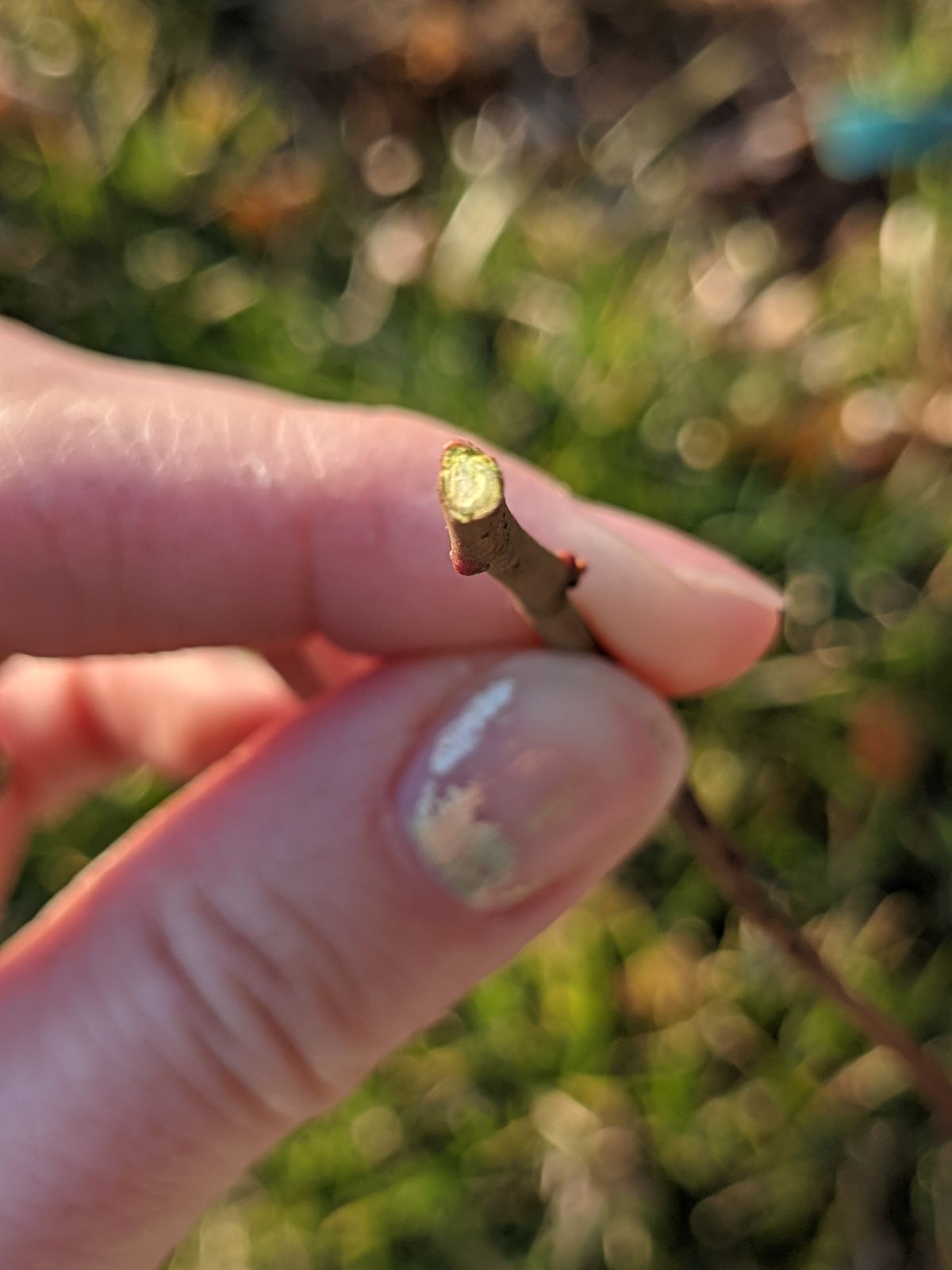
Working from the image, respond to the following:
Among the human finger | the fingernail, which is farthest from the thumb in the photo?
the human finger

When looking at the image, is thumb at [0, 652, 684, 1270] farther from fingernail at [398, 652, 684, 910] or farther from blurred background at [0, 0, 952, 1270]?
blurred background at [0, 0, 952, 1270]

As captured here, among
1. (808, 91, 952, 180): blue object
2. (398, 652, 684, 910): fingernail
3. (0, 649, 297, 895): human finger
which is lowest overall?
(0, 649, 297, 895): human finger

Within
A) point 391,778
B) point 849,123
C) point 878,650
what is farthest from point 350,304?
point 391,778

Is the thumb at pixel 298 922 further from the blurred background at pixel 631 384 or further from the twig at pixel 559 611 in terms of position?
the blurred background at pixel 631 384

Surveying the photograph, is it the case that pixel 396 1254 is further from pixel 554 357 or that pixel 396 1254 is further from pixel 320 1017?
pixel 554 357

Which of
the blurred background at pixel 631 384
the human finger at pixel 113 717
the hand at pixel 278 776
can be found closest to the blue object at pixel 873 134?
the blurred background at pixel 631 384
